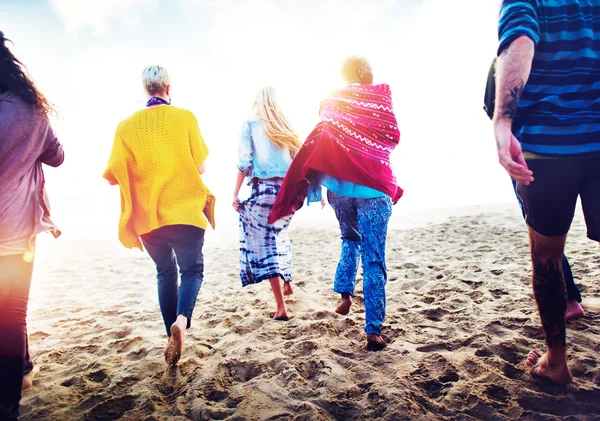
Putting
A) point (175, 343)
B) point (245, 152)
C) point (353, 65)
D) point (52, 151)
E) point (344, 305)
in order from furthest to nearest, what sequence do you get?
1. point (245, 152)
2. point (344, 305)
3. point (353, 65)
4. point (175, 343)
5. point (52, 151)

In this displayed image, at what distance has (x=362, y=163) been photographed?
2617 millimetres

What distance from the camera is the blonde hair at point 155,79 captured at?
2.57 m

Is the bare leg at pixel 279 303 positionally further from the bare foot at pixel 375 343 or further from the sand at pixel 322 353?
the bare foot at pixel 375 343

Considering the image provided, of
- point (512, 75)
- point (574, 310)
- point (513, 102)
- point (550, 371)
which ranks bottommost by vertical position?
point (550, 371)

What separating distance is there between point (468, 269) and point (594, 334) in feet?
6.23

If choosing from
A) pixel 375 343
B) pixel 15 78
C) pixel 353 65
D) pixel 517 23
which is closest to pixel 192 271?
pixel 375 343

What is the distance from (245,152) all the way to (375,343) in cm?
188

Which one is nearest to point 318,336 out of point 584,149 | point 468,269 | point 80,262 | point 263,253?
point 263,253

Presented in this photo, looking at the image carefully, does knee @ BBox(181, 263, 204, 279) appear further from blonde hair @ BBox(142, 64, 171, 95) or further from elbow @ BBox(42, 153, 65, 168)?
blonde hair @ BBox(142, 64, 171, 95)

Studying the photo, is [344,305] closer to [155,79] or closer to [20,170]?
[155,79]

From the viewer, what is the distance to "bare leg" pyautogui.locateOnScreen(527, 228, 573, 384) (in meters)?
1.82

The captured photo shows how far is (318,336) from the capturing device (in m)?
2.81

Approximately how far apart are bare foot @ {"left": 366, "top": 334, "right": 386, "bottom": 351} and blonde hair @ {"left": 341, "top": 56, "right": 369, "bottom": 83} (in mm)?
1755

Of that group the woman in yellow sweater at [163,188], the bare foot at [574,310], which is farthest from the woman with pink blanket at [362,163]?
the bare foot at [574,310]
